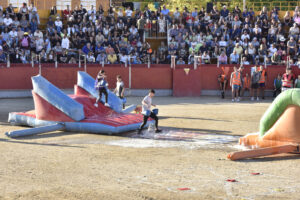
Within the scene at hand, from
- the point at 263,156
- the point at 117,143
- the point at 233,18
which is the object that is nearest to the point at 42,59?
the point at 233,18

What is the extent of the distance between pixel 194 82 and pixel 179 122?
8.89 metres

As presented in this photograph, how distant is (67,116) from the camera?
44.8ft

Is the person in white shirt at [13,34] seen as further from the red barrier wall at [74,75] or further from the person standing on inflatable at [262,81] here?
the person standing on inflatable at [262,81]

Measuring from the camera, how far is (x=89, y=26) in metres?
26.3

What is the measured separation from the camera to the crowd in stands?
24344mm

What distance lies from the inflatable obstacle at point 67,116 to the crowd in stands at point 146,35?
9.49 metres

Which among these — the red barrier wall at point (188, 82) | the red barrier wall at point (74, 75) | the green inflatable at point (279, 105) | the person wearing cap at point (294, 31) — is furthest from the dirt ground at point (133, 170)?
the person wearing cap at point (294, 31)

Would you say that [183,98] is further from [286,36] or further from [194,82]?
[286,36]

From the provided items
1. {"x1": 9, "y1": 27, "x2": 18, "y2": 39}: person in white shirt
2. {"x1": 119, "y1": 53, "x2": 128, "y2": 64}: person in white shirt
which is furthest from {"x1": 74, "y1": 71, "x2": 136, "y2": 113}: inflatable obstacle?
{"x1": 9, "y1": 27, "x2": 18, "y2": 39}: person in white shirt

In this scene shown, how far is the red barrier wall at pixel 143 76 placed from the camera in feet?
76.3

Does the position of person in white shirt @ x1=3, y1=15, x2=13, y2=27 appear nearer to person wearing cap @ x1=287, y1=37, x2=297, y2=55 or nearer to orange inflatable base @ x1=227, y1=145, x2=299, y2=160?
person wearing cap @ x1=287, y1=37, x2=297, y2=55

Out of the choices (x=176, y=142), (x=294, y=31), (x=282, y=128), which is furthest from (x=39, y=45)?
(x=282, y=128)

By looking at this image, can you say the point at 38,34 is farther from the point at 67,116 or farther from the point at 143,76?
the point at 67,116

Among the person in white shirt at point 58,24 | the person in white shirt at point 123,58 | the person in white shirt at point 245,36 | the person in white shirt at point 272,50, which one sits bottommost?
the person in white shirt at point 123,58
